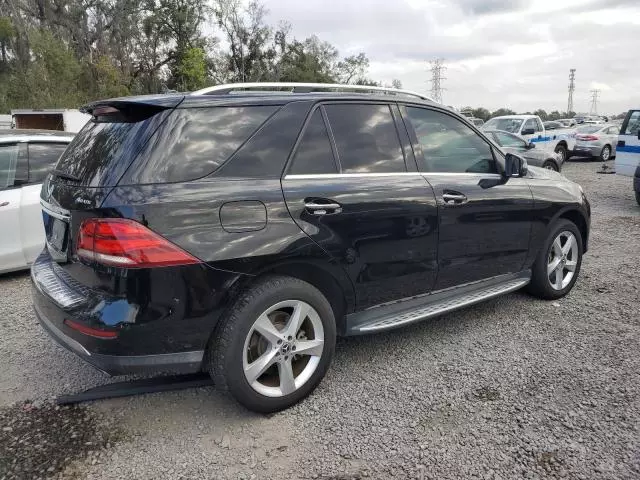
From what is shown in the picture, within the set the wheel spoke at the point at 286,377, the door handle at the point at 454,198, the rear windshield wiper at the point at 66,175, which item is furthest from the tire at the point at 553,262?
the rear windshield wiper at the point at 66,175

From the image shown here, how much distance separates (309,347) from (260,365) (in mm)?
329

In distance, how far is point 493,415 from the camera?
2879 mm

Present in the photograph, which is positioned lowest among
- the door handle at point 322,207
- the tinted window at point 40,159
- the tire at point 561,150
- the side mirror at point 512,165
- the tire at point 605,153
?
the tire at point 605,153

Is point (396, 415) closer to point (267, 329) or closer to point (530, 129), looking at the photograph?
point (267, 329)

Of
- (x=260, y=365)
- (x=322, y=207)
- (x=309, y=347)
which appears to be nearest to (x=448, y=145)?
(x=322, y=207)

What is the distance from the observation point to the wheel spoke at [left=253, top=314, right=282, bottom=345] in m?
2.75

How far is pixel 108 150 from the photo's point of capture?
274cm

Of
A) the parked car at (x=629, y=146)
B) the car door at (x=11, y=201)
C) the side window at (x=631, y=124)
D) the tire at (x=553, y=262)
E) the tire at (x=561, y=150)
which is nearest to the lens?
the tire at (x=553, y=262)

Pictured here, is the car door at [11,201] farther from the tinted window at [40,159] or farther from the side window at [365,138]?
the side window at [365,138]

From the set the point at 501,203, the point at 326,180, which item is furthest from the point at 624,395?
the point at 326,180

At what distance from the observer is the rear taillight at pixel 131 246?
2428mm

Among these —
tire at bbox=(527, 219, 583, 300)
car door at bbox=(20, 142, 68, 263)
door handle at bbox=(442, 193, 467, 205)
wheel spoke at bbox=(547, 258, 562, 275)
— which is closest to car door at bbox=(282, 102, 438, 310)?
door handle at bbox=(442, 193, 467, 205)

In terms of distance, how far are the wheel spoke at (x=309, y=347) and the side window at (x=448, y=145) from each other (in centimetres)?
144

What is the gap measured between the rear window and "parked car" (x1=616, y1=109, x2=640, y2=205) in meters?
10.9
